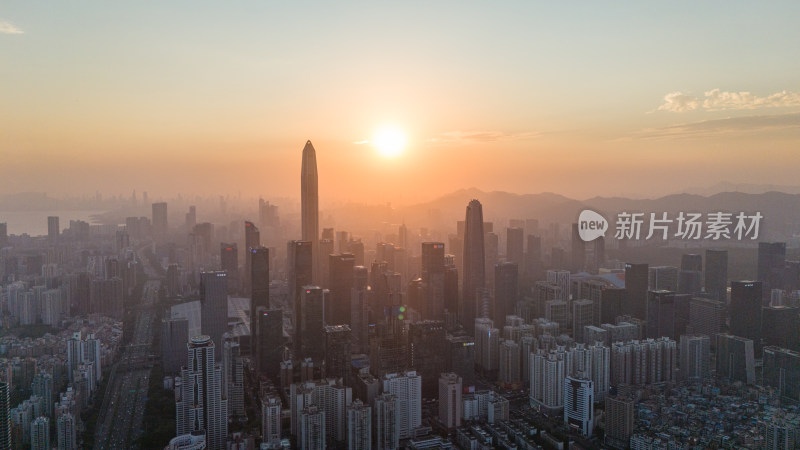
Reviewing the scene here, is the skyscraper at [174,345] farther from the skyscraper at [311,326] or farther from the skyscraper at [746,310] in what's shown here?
the skyscraper at [746,310]

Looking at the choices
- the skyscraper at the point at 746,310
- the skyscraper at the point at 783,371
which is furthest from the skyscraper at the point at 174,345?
the skyscraper at the point at 746,310

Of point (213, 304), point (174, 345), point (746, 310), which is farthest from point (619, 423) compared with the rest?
point (213, 304)

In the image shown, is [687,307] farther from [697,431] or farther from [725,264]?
[697,431]

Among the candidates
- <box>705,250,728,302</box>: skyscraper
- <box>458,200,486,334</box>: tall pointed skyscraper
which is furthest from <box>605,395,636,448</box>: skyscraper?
<box>705,250,728,302</box>: skyscraper

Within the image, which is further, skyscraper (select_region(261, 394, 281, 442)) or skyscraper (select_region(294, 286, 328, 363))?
skyscraper (select_region(294, 286, 328, 363))

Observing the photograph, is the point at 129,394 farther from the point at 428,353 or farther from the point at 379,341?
the point at 428,353

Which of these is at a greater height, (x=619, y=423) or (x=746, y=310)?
(x=746, y=310)

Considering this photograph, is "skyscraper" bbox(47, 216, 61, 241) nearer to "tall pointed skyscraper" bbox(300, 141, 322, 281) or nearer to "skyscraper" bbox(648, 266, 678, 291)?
"tall pointed skyscraper" bbox(300, 141, 322, 281)
